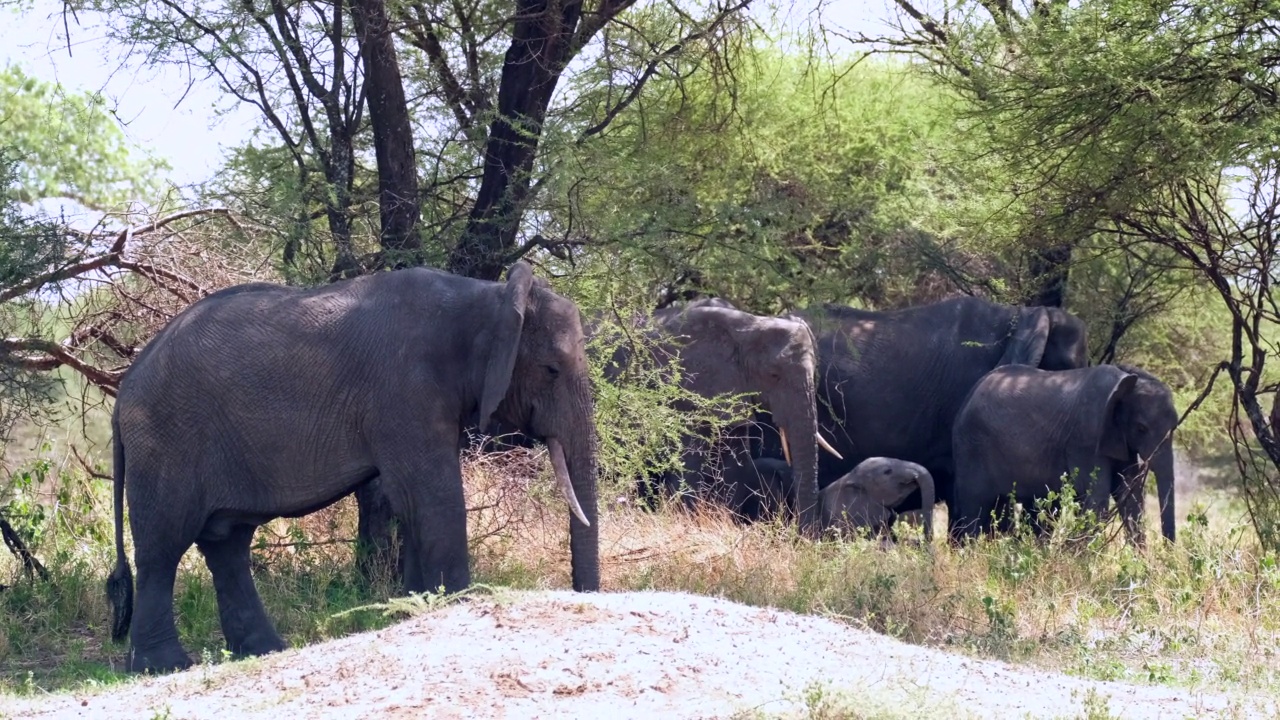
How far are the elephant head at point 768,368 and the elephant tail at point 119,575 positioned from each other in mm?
5847

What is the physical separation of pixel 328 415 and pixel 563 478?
142 centimetres

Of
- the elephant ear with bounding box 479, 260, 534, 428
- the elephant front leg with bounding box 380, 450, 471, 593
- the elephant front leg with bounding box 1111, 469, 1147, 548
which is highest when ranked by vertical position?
the elephant ear with bounding box 479, 260, 534, 428

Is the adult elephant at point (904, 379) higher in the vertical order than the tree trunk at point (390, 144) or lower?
lower

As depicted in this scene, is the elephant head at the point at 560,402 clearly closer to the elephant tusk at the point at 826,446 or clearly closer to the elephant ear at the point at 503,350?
the elephant ear at the point at 503,350

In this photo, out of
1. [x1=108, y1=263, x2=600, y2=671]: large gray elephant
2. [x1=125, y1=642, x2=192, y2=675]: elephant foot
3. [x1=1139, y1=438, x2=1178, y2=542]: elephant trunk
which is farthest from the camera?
[x1=1139, y1=438, x2=1178, y2=542]: elephant trunk

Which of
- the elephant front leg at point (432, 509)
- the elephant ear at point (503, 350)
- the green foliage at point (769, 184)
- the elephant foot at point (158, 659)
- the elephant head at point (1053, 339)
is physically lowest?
the elephant foot at point (158, 659)

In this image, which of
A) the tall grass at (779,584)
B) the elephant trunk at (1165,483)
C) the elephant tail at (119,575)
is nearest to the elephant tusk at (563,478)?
the tall grass at (779,584)

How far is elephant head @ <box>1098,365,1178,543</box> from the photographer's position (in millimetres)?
13062

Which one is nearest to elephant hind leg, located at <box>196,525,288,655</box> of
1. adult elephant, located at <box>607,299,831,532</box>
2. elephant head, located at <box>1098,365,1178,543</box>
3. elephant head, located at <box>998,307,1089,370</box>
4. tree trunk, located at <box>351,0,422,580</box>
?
tree trunk, located at <box>351,0,422,580</box>

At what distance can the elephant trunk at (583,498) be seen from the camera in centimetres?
932

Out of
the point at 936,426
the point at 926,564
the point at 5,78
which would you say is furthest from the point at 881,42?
the point at 5,78

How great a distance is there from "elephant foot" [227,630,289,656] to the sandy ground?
4.18 feet

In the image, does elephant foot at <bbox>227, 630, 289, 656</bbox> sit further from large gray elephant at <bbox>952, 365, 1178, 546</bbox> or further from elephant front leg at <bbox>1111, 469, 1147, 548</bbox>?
elephant front leg at <bbox>1111, 469, 1147, 548</bbox>

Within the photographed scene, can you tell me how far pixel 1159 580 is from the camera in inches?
420
